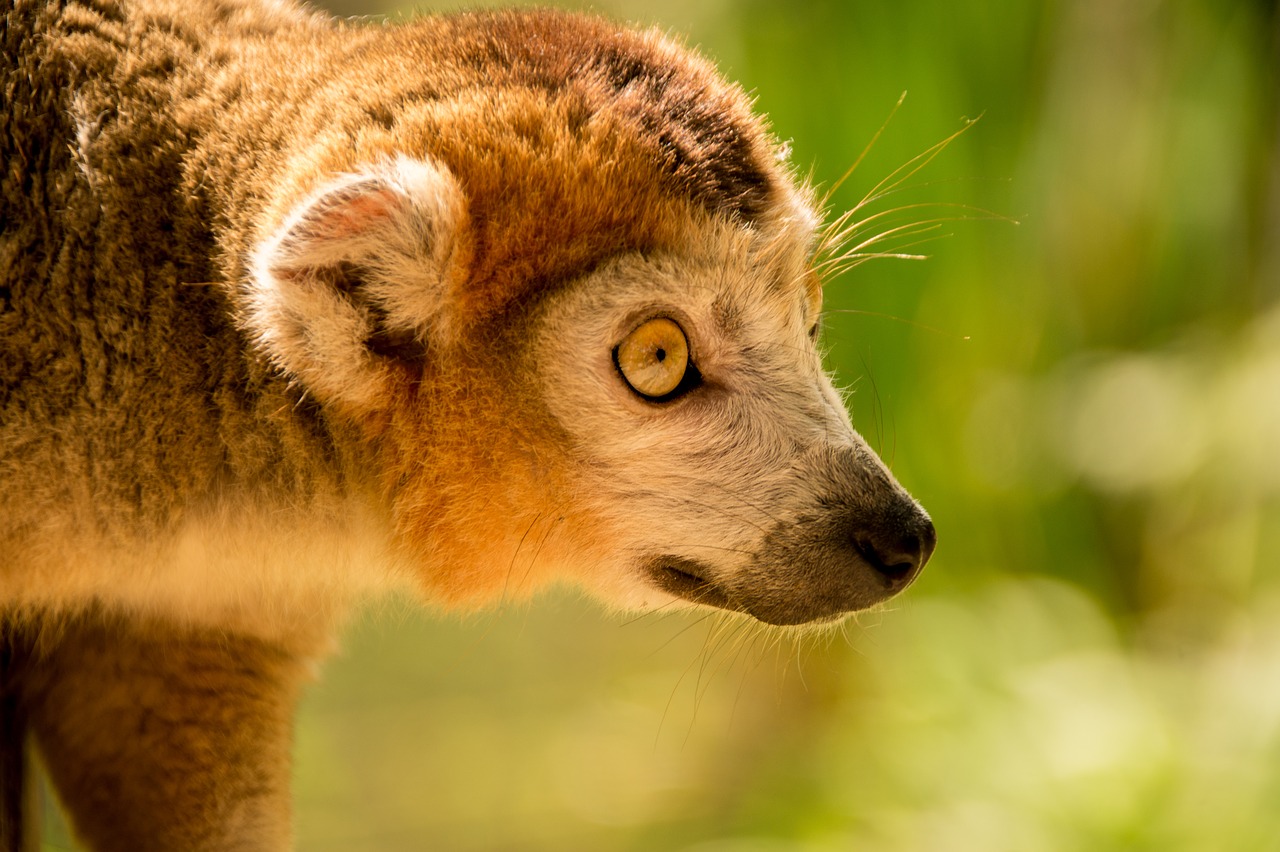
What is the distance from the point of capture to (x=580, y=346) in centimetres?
262

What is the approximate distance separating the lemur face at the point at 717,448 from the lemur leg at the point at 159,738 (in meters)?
0.92

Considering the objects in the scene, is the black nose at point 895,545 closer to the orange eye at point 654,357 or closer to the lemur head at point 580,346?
the lemur head at point 580,346

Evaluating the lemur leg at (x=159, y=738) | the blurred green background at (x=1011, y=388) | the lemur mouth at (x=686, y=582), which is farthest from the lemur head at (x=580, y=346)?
the blurred green background at (x=1011, y=388)

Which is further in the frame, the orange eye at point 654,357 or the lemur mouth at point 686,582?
the lemur mouth at point 686,582

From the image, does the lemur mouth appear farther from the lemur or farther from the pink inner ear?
the pink inner ear

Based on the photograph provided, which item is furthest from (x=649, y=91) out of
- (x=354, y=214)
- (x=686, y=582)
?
(x=686, y=582)

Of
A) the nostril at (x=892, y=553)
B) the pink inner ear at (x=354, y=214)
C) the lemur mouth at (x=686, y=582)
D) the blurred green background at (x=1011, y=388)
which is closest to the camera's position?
the pink inner ear at (x=354, y=214)

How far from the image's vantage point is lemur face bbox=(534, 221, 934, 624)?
264 centimetres

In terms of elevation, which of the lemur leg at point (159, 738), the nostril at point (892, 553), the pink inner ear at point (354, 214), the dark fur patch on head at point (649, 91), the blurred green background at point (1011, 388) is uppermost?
the blurred green background at point (1011, 388)

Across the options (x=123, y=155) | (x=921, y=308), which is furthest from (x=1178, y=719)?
(x=123, y=155)

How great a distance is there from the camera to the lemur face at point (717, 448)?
264 centimetres

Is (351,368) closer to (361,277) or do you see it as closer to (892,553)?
(361,277)

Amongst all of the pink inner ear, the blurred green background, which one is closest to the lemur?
the pink inner ear

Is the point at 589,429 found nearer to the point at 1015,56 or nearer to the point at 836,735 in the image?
the point at 836,735
